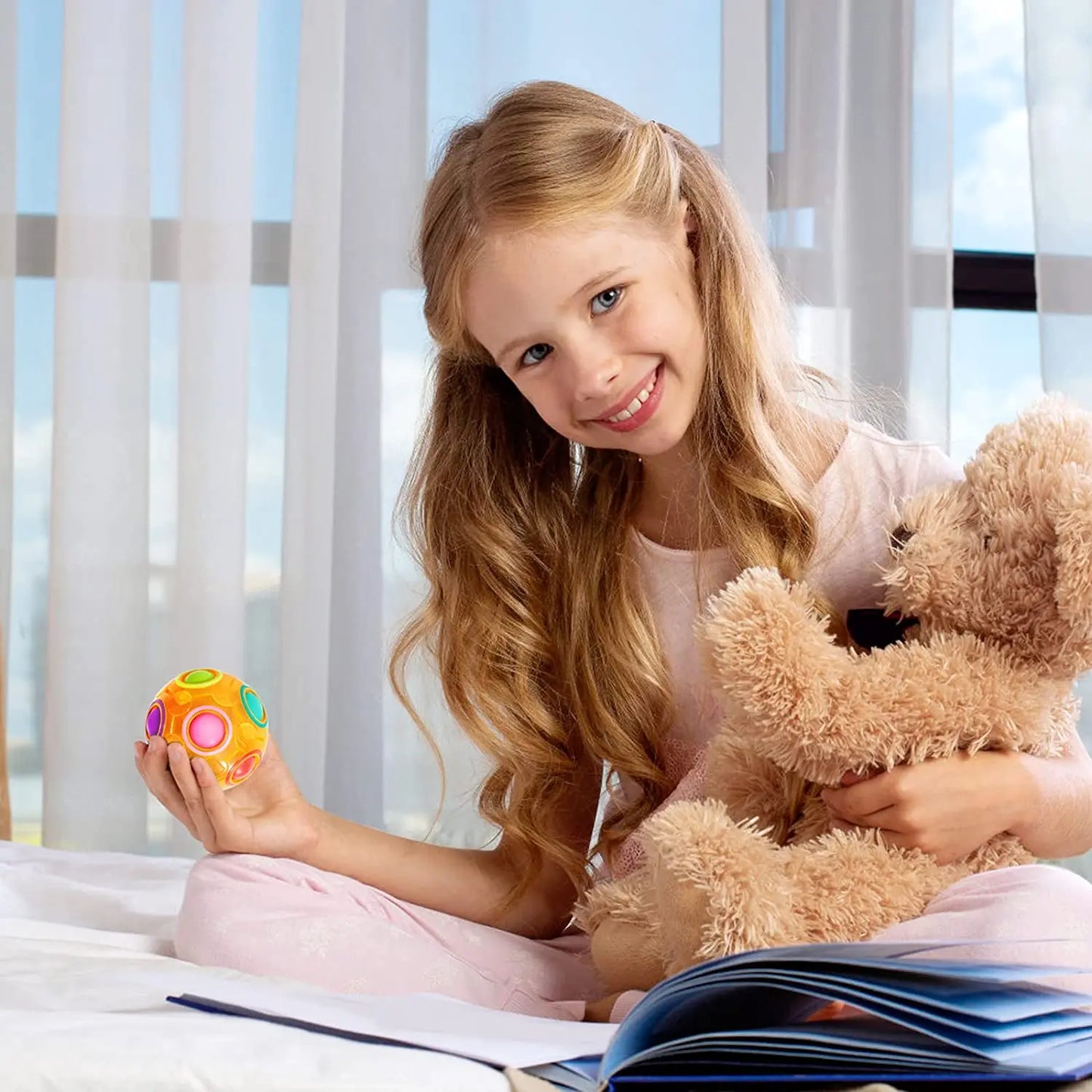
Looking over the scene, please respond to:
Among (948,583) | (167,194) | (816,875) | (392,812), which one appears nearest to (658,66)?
(167,194)

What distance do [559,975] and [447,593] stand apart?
1.23 feet

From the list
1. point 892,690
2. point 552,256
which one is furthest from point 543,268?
point 892,690

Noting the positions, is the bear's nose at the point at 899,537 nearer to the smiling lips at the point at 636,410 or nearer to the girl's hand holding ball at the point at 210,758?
the smiling lips at the point at 636,410

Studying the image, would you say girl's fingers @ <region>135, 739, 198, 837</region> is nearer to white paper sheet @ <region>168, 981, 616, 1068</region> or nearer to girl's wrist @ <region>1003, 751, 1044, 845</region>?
white paper sheet @ <region>168, 981, 616, 1068</region>

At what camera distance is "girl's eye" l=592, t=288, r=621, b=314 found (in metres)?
1.03

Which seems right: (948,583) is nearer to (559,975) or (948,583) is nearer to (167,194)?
(559,975)

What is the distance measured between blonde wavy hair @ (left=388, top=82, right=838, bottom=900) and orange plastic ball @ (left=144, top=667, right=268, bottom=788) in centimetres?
23

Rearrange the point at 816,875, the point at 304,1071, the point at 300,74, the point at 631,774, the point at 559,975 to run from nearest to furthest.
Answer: the point at 304,1071
the point at 816,875
the point at 559,975
the point at 631,774
the point at 300,74

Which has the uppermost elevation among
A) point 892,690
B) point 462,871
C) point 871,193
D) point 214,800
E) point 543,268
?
point 871,193

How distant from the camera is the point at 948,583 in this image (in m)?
0.84

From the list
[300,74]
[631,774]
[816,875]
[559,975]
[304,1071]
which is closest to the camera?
[304,1071]

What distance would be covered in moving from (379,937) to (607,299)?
0.54m

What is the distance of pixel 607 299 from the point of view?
104cm

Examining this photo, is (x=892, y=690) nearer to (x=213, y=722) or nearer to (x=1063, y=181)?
(x=213, y=722)
